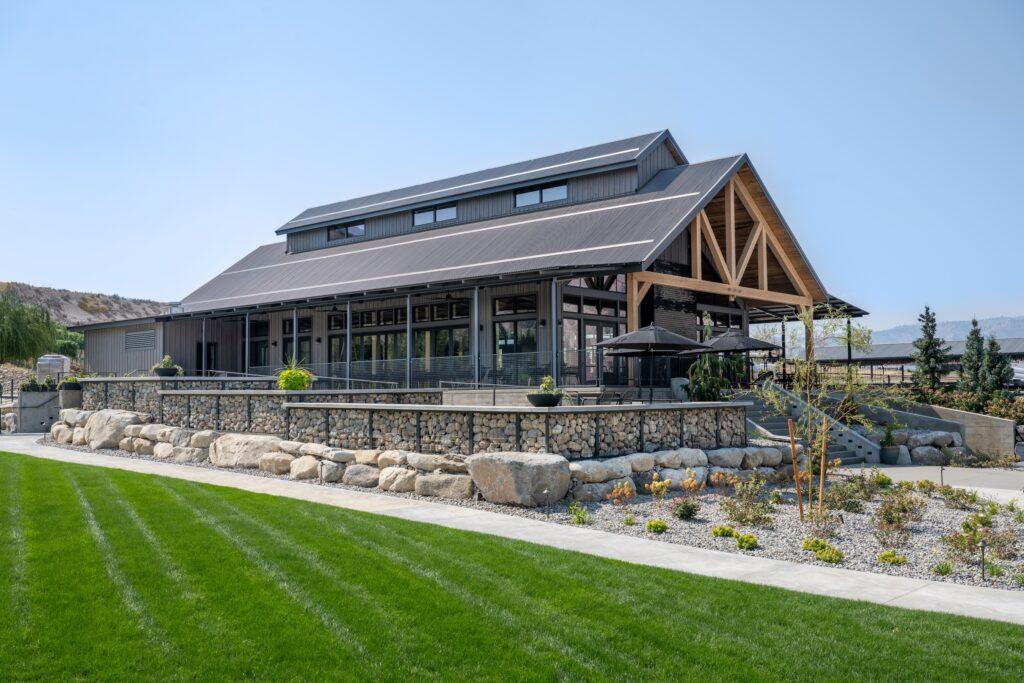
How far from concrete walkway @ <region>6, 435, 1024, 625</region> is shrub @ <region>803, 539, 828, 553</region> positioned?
26.3 inches

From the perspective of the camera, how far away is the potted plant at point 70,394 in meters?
24.1

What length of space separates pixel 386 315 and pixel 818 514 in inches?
729

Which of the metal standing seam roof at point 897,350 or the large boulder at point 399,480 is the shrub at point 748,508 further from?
the metal standing seam roof at point 897,350

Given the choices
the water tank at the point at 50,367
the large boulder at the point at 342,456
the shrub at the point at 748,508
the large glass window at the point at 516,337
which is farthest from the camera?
the water tank at the point at 50,367

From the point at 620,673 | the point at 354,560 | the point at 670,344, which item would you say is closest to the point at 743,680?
the point at 620,673

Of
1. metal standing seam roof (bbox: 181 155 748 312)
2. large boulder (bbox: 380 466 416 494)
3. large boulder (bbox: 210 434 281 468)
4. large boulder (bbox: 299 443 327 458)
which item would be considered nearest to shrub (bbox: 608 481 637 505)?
large boulder (bbox: 380 466 416 494)

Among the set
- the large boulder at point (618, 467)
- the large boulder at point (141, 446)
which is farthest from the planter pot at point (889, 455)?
the large boulder at point (141, 446)

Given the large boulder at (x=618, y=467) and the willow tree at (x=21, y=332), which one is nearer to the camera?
the large boulder at (x=618, y=467)

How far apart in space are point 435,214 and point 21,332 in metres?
22.1

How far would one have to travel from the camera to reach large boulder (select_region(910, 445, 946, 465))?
62.4ft

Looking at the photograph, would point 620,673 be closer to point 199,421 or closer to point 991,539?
point 991,539

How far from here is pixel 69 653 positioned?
5.07 metres

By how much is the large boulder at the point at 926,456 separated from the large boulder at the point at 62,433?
70.9ft

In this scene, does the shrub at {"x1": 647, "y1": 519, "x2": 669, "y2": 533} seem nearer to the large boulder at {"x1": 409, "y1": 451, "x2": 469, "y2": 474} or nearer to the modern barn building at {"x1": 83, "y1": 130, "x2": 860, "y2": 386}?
the large boulder at {"x1": 409, "y1": 451, "x2": 469, "y2": 474}
